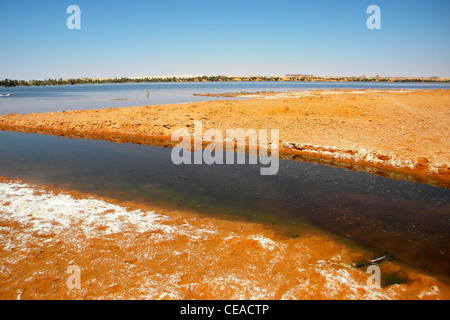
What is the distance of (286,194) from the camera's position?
7309 mm

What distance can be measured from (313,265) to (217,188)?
4.04 m

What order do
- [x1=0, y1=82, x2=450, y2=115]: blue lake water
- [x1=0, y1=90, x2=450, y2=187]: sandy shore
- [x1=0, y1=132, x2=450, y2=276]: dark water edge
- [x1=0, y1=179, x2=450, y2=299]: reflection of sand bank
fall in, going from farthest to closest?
[x1=0, y1=82, x2=450, y2=115]: blue lake water
[x1=0, y1=90, x2=450, y2=187]: sandy shore
[x1=0, y1=132, x2=450, y2=276]: dark water edge
[x1=0, y1=179, x2=450, y2=299]: reflection of sand bank

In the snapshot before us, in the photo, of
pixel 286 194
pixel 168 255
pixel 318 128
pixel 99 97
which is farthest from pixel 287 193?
pixel 99 97

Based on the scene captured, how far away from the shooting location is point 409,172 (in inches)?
345

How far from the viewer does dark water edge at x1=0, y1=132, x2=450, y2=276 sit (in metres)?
5.38

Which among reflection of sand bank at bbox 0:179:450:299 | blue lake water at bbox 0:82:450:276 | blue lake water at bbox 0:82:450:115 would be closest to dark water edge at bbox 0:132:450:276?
blue lake water at bbox 0:82:450:276

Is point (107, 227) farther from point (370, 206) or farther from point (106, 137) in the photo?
point (106, 137)

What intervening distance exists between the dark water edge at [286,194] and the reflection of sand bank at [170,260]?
666mm

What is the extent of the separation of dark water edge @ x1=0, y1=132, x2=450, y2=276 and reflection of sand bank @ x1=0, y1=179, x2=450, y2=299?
0.67 m

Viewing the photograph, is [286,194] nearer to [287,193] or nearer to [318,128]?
[287,193]

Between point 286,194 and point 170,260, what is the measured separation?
→ 4132 mm

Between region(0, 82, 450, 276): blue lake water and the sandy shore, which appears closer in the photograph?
region(0, 82, 450, 276): blue lake water

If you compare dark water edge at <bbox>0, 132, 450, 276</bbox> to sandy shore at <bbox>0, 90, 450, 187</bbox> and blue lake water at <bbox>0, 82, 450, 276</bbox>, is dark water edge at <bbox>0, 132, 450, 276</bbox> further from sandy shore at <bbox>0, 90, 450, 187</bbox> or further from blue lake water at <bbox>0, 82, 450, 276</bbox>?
sandy shore at <bbox>0, 90, 450, 187</bbox>
